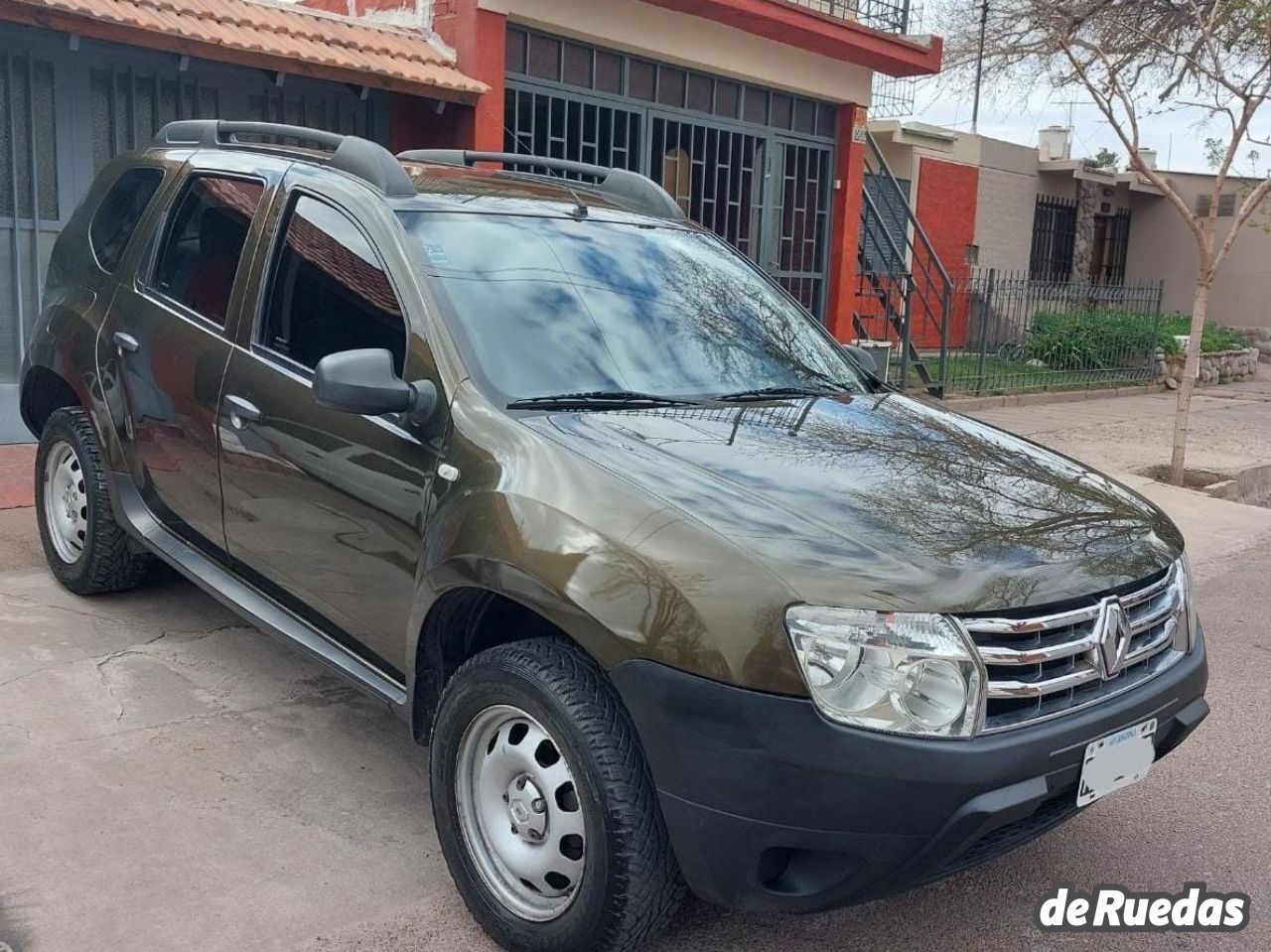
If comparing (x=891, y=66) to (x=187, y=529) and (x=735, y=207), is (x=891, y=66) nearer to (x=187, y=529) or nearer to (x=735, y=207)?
(x=735, y=207)

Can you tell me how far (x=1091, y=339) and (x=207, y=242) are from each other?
47.3 feet

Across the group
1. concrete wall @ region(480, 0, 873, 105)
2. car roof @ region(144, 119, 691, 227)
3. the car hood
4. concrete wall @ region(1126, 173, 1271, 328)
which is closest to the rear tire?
car roof @ region(144, 119, 691, 227)

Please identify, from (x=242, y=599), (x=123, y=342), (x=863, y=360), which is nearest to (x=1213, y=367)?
(x=863, y=360)

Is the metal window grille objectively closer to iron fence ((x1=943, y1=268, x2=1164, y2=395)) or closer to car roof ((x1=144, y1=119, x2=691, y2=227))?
iron fence ((x1=943, y1=268, x2=1164, y2=395))

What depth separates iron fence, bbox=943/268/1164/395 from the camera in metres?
15.3

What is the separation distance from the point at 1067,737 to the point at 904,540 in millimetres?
543

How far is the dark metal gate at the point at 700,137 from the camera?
10219 mm

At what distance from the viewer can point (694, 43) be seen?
11.1 meters

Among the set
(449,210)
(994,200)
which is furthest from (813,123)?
(449,210)

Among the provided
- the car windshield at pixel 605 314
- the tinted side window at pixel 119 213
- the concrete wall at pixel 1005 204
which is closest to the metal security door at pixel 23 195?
the tinted side window at pixel 119 213

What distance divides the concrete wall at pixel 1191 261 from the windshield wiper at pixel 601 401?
891 inches

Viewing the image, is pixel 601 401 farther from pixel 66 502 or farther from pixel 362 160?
pixel 66 502

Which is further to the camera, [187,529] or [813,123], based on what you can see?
[813,123]

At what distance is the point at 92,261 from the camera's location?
4863mm
